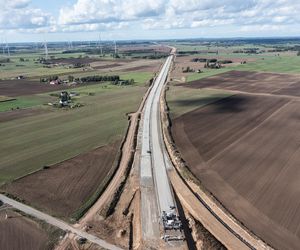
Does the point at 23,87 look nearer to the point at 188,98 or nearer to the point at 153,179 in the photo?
the point at 188,98

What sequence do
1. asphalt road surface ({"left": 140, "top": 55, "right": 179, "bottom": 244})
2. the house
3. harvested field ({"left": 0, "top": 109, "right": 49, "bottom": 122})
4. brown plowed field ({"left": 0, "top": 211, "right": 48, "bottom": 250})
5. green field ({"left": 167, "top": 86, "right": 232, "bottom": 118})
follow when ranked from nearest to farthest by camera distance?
brown plowed field ({"left": 0, "top": 211, "right": 48, "bottom": 250}), asphalt road surface ({"left": 140, "top": 55, "right": 179, "bottom": 244}), harvested field ({"left": 0, "top": 109, "right": 49, "bottom": 122}), green field ({"left": 167, "top": 86, "right": 232, "bottom": 118}), the house

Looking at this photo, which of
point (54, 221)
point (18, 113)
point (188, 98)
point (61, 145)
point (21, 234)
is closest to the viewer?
point (21, 234)

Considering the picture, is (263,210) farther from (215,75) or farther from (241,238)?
(215,75)

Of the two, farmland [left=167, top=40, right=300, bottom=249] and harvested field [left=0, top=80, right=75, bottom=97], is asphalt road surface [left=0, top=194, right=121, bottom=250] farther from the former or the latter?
harvested field [left=0, top=80, right=75, bottom=97]

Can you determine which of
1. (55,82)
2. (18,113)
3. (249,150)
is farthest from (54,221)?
(55,82)

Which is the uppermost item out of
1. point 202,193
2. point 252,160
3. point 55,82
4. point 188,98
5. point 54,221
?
point 188,98

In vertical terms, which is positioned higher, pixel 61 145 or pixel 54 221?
pixel 61 145

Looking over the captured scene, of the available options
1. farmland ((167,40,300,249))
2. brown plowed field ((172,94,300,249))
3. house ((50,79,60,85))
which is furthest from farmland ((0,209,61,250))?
house ((50,79,60,85))
